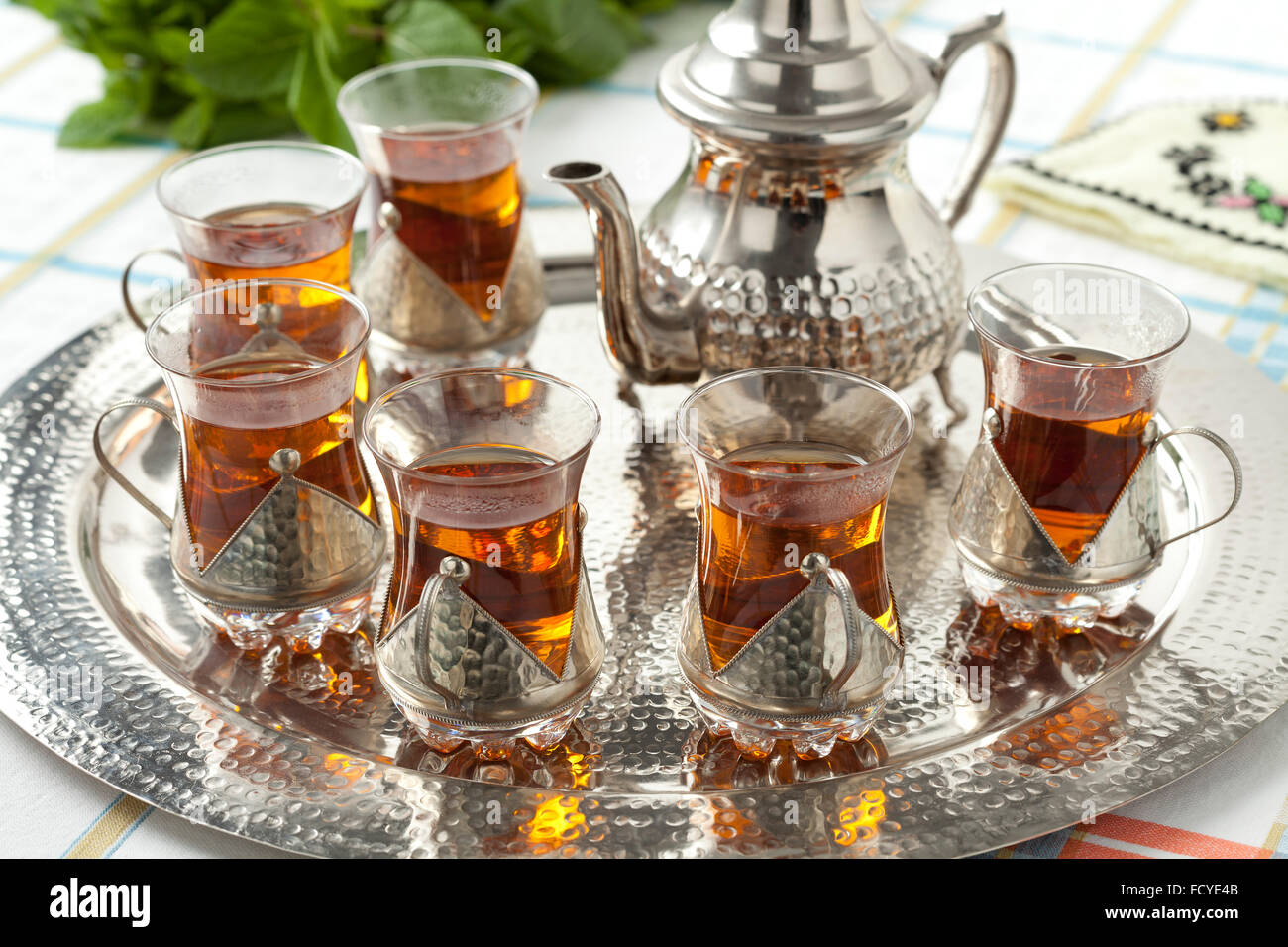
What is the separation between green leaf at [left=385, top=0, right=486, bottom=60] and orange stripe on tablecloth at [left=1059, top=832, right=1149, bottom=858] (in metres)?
→ 0.99

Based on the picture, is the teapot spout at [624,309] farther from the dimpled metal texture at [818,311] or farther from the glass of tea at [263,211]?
the glass of tea at [263,211]

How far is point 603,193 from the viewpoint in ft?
3.14

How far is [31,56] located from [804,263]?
49.1 inches

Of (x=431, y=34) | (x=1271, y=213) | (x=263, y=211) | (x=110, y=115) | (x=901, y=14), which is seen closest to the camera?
(x=263, y=211)

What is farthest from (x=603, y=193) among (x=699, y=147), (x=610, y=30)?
(x=610, y=30)

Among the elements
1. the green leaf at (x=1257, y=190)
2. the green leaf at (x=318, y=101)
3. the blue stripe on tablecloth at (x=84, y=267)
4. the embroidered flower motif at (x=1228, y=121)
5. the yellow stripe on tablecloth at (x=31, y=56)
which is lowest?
the blue stripe on tablecloth at (x=84, y=267)

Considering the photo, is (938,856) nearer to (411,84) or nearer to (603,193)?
(603,193)

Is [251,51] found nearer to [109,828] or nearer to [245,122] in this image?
[245,122]

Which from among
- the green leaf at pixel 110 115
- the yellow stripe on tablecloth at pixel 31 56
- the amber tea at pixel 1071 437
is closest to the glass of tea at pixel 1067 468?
the amber tea at pixel 1071 437

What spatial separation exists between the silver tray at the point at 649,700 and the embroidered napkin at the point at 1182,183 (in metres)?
0.31

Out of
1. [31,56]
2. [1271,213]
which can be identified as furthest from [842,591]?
[31,56]

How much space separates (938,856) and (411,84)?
2.45 ft

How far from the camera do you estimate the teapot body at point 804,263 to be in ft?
3.17

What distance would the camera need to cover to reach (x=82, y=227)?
1.47 metres
